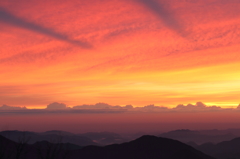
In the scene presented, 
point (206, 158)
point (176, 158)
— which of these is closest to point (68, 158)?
point (176, 158)

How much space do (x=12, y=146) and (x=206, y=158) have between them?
13101 cm

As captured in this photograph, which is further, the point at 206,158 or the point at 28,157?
the point at 206,158

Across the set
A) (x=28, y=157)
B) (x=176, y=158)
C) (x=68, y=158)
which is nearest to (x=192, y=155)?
(x=176, y=158)

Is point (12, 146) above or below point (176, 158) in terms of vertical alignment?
above

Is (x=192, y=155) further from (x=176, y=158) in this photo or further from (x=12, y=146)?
(x=12, y=146)

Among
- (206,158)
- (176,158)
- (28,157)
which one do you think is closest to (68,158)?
(28,157)

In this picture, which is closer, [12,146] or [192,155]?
[12,146]

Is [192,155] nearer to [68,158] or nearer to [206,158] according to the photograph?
[206,158]

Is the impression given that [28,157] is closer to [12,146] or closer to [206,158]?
[12,146]

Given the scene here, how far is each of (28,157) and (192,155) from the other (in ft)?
350

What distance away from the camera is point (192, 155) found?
621 feet

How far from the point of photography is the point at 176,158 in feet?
623

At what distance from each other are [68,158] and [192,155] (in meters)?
84.9

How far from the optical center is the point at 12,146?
159625mm
